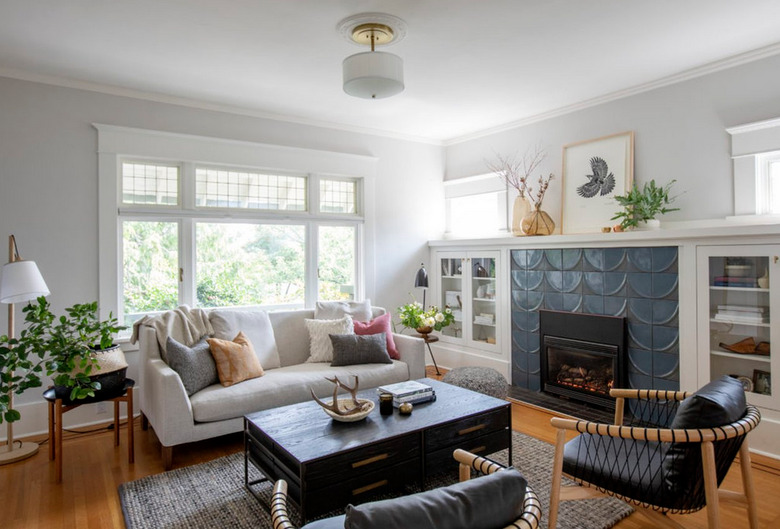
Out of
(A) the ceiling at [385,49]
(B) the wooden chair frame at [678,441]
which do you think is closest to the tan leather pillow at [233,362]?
(A) the ceiling at [385,49]

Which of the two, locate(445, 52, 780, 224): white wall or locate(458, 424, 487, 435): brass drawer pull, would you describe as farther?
locate(445, 52, 780, 224): white wall

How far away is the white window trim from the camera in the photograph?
12.3ft

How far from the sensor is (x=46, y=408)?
11.7ft

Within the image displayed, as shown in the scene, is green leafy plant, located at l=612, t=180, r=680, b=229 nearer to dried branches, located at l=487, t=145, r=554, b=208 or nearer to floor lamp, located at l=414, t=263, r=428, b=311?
dried branches, located at l=487, t=145, r=554, b=208

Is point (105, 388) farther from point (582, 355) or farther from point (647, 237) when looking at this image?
point (647, 237)

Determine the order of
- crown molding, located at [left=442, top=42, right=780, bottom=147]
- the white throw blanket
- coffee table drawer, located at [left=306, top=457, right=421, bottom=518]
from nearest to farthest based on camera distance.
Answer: coffee table drawer, located at [left=306, top=457, right=421, bottom=518] < crown molding, located at [left=442, top=42, right=780, bottom=147] < the white throw blanket

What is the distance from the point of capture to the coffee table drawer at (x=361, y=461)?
2.11 m

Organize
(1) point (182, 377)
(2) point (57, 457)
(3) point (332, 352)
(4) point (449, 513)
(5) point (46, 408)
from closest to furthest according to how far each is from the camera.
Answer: (4) point (449, 513), (2) point (57, 457), (1) point (182, 377), (5) point (46, 408), (3) point (332, 352)

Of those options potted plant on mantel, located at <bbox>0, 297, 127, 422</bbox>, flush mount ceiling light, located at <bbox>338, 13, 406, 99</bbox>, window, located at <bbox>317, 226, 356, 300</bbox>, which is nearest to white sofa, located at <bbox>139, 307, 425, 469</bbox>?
potted plant on mantel, located at <bbox>0, 297, 127, 422</bbox>

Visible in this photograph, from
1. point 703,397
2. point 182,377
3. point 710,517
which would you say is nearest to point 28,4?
point 182,377

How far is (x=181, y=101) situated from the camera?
159 inches

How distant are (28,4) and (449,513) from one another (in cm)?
311

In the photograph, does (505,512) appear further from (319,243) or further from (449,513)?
(319,243)

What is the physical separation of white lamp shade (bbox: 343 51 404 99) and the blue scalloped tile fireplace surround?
2160mm
